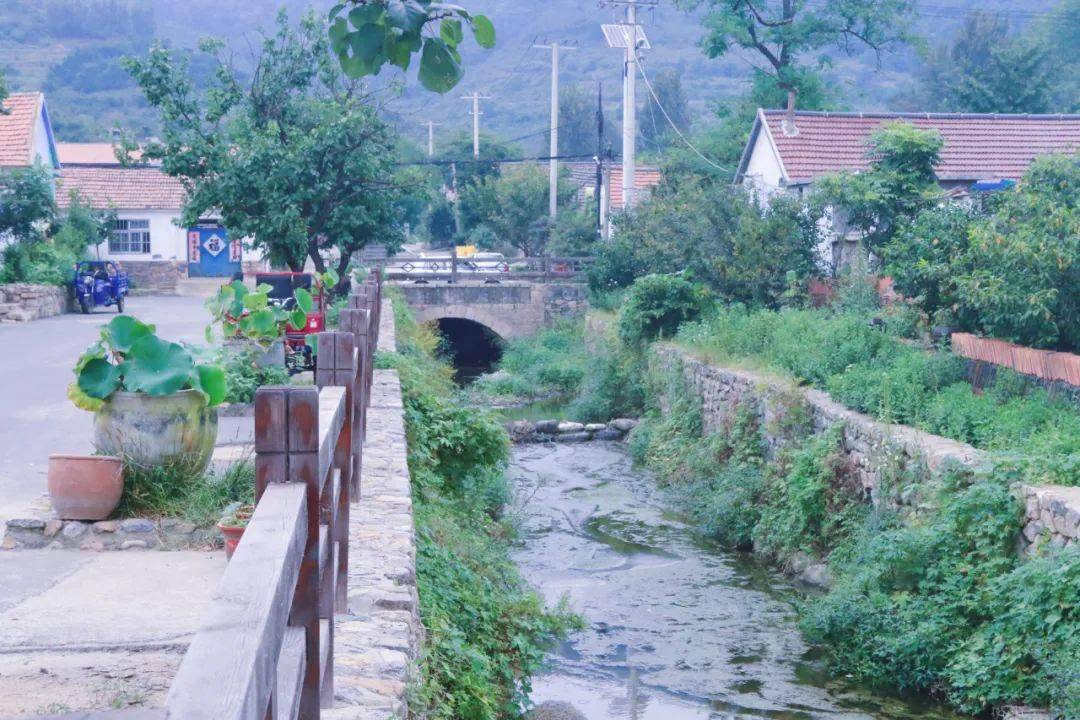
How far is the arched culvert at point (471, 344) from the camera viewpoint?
34.7 m

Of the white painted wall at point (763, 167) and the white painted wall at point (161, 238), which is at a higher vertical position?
the white painted wall at point (763, 167)

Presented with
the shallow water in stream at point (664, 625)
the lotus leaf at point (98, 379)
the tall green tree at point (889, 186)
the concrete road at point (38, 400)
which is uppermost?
the tall green tree at point (889, 186)

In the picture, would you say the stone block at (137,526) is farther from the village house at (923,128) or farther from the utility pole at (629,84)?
the utility pole at (629,84)

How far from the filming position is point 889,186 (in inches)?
632

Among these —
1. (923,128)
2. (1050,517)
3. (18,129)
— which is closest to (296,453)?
(1050,517)

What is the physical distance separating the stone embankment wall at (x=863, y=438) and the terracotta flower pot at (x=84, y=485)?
5467mm

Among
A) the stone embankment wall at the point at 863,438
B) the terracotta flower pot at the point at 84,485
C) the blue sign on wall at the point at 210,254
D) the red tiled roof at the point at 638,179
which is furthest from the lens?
the red tiled roof at the point at 638,179

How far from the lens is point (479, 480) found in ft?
35.9

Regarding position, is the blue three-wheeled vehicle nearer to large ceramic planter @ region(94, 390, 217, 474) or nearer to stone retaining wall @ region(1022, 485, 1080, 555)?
large ceramic planter @ region(94, 390, 217, 474)

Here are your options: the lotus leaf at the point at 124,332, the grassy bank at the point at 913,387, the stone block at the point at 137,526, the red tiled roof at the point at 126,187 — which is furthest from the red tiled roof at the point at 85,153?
the stone block at the point at 137,526

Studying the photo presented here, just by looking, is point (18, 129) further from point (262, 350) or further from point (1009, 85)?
point (1009, 85)

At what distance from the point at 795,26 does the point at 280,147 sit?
18.0 meters

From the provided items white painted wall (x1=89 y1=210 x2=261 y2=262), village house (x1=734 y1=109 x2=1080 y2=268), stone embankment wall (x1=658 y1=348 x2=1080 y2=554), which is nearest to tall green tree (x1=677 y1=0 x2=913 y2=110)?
village house (x1=734 y1=109 x2=1080 y2=268)

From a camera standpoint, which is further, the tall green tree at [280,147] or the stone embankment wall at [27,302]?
the stone embankment wall at [27,302]
